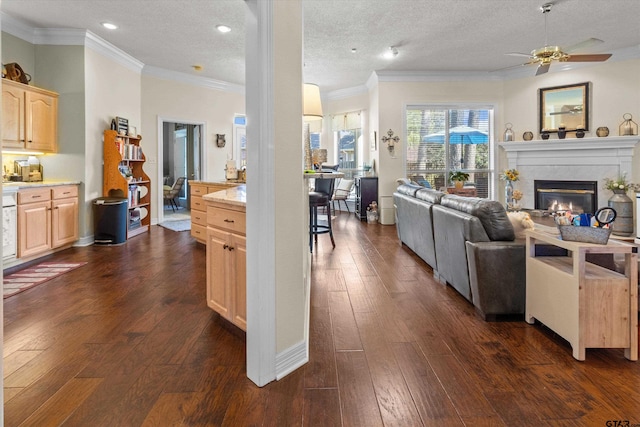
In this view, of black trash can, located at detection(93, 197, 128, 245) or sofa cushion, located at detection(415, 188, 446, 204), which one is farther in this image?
black trash can, located at detection(93, 197, 128, 245)

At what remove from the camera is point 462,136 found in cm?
773

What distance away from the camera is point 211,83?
8.14 m

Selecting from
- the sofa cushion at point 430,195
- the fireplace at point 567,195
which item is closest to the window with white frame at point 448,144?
the fireplace at point 567,195

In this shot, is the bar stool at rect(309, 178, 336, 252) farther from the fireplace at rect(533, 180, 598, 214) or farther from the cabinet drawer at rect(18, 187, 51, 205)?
the fireplace at rect(533, 180, 598, 214)

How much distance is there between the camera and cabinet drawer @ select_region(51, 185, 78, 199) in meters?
4.79

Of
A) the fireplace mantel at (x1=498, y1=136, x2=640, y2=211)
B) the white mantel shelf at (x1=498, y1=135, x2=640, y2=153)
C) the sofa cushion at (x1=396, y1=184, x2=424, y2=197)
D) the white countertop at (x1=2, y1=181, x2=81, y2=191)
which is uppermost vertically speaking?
the white mantel shelf at (x1=498, y1=135, x2=640, y2=153)

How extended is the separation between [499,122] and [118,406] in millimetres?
7740

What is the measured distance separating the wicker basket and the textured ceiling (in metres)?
3.38

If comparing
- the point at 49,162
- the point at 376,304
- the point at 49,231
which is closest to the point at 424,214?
the point at 376,304

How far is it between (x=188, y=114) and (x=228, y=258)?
6182mm

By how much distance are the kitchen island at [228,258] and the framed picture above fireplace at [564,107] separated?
662 centimetres

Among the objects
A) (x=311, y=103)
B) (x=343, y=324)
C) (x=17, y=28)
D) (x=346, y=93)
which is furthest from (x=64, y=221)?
(x=346, y=93)

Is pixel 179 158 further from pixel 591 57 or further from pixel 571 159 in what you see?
pixel 591 57

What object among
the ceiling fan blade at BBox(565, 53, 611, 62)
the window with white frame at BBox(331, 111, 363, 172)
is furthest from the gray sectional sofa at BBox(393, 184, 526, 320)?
the window with white frame at BBox(331, 111, 363, 172)
